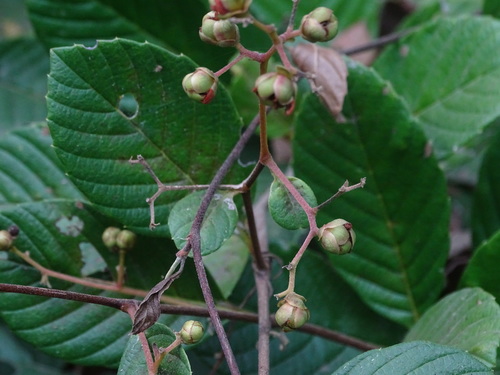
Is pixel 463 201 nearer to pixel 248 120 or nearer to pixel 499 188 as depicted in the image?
pixel 499 188

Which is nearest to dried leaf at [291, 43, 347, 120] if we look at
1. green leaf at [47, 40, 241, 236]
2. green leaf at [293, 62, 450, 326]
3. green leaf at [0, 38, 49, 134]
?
green leaf at [293, 62, 450, 326]

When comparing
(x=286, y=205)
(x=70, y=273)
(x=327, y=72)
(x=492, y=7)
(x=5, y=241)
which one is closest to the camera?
(x=286, y=205)

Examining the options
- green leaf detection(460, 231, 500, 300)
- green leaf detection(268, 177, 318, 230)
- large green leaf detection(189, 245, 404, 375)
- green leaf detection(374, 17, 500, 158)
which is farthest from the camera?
green leaf detection(374, 17, 500, 158)

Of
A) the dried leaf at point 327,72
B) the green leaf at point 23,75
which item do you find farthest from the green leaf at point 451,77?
the green leaf at point 23,75

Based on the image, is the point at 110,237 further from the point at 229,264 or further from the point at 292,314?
the point at 292,314

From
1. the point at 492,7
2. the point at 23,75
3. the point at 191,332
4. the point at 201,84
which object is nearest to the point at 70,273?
the point at 191,332

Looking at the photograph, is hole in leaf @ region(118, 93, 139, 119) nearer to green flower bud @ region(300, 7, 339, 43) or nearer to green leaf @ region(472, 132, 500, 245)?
green flower bud @ region(300, 7, 339, 43)
